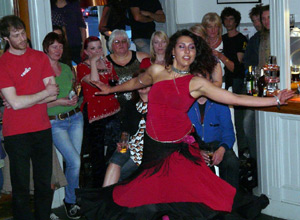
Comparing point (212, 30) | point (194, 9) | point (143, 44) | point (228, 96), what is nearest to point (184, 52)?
point (228, 96)

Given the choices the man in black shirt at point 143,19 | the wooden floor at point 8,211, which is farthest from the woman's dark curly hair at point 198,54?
the man in black shirt at point 143,19

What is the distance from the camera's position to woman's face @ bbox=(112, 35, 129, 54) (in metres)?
5.96

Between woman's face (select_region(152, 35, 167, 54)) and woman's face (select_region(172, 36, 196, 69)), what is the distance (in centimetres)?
150

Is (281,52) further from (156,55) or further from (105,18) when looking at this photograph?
(105,18)

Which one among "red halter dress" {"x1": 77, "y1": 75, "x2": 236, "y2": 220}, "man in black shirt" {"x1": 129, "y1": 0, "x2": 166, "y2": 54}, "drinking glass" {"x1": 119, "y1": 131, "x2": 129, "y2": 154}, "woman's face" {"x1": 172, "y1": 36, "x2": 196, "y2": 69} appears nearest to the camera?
"red halter dress" {"x1": 77, "y1": 75, "x2": 236, "y2": 220}

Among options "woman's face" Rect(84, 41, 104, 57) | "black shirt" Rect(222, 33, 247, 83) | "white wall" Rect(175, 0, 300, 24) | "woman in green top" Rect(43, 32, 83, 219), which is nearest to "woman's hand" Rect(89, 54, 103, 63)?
"woman's face" Rect(84, 41, 104, 57)

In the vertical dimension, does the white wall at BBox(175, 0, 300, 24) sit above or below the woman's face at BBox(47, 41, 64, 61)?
above

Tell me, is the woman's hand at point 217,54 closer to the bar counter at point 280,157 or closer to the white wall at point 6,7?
the bar counter at point 280,157

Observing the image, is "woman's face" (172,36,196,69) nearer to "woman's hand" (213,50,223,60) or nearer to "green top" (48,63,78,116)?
"green top" (48,63,78,116)

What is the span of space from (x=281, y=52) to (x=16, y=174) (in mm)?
2414

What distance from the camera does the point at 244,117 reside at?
6.33m

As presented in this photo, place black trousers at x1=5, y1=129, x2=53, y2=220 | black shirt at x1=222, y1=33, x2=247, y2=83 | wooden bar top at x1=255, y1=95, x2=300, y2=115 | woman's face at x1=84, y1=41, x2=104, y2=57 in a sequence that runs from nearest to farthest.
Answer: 1. black trousers at x1=5, y1=129, x2=53, y2=220
2. wooden bar top at x1=255, y1=95, x2=300, y2=115
3. woman's face at x1=84, y1=41, x2=104, y2=57
4. black shirt at x1=222, y1=33, x2=247, y2=83

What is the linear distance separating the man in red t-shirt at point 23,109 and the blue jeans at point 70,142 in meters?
0.56

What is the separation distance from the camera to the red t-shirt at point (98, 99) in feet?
18.7
